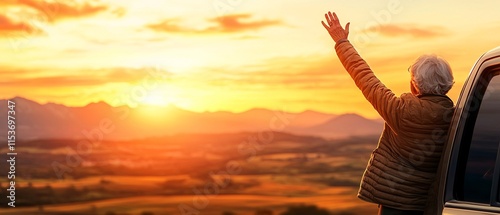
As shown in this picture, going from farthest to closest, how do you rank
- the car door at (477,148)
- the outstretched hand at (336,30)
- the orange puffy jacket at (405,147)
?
the outstretched hand at (336,30)
the orange puffy jacket at (405,147)
the car door at (477,148)

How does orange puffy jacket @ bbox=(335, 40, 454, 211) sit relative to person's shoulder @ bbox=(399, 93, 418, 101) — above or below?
below

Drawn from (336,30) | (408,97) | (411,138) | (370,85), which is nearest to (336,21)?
(336,30)

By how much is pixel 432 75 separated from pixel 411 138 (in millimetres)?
354

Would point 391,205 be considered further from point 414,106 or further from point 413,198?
point 414,106

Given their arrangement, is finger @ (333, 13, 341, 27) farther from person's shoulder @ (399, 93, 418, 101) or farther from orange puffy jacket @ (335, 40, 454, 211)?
person's shoulder @ (399, 93, 418, 101)

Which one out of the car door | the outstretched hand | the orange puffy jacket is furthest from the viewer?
the outstretched hand

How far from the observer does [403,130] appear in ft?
16.7

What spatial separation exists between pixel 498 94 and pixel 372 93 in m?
0.90

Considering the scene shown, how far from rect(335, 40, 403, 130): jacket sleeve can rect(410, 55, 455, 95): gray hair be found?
15 cm

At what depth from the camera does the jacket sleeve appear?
5.11 metres

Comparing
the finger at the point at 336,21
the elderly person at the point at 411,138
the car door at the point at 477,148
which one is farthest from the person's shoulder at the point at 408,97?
the finger at the point at 336,21

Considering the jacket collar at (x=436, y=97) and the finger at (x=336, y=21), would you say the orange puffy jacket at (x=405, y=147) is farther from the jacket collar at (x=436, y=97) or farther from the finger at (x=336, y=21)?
the finger at (x=336, y=21)

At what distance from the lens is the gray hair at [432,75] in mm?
5082

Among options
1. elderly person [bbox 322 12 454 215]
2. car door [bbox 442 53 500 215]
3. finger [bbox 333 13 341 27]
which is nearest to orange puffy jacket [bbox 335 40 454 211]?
elderly person [bbox 322 12 454 215]
